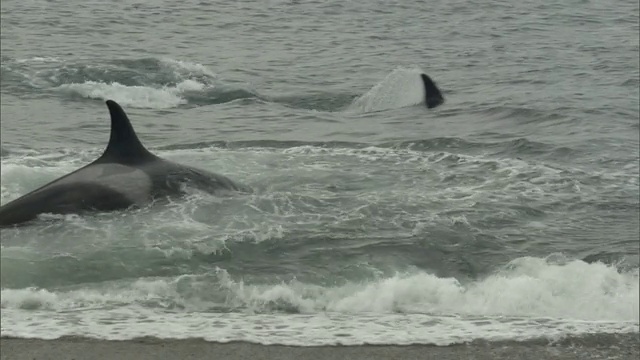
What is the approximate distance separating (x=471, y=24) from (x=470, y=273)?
1913cm

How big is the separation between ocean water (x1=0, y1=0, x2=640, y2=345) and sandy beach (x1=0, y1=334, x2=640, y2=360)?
166mm

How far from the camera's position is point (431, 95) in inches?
741

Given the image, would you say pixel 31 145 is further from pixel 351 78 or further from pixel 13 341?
pixel 351 78

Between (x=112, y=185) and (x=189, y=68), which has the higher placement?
(x=112, y=185)

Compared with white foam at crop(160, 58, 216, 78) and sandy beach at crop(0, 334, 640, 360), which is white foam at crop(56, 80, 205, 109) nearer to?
white foam at crop(160, 58, 216, 78)

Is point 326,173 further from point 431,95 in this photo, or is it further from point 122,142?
point 431,95

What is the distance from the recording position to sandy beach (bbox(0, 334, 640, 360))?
681 cm

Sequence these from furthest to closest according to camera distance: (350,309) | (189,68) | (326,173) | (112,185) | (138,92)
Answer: (189,68) → (138,92) → (326,173) → (112,185) → (350,309)

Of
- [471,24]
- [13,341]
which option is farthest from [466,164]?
[471,24]

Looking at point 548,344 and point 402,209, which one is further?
point 402,209

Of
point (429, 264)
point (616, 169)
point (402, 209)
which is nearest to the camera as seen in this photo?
Result: point (429, 264)

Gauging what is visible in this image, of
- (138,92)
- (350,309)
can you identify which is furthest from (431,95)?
(350,309)

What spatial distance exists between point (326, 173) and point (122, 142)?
2.96 m

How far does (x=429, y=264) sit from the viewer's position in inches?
370
